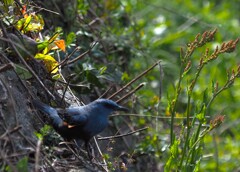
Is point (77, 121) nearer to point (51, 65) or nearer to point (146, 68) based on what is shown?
point (51, 65)

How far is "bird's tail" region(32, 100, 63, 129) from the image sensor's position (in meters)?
4.37

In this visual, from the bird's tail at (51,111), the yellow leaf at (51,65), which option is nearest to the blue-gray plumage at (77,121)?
the bird's tail at (51,111)

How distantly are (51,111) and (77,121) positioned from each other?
0.17m

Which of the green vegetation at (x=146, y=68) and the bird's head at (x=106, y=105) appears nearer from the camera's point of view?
the green vegetation at (x=146, y=68)

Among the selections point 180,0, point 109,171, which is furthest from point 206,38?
point 180,0

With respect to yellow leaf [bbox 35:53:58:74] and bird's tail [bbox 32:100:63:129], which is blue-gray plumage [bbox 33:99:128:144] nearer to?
bird's tail [bbox 32:100:63:129]

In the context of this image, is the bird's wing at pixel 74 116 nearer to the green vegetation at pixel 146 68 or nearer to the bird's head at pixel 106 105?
the bird's head at pixel 106 105

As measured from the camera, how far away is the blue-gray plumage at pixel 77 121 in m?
4.41

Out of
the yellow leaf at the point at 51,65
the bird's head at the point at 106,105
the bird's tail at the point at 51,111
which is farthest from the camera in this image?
the yellow leaf at the point at 51,65

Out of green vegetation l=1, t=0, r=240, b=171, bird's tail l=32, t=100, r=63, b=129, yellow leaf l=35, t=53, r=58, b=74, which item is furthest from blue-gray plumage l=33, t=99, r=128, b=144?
yellow leaf l=35, t=53, r=58, b=74

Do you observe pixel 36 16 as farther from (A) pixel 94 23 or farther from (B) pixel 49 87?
(A) pixel 94 23

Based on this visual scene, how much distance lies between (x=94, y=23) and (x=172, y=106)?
2.14 metres

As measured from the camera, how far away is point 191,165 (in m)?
4.41

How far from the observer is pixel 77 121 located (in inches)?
175
